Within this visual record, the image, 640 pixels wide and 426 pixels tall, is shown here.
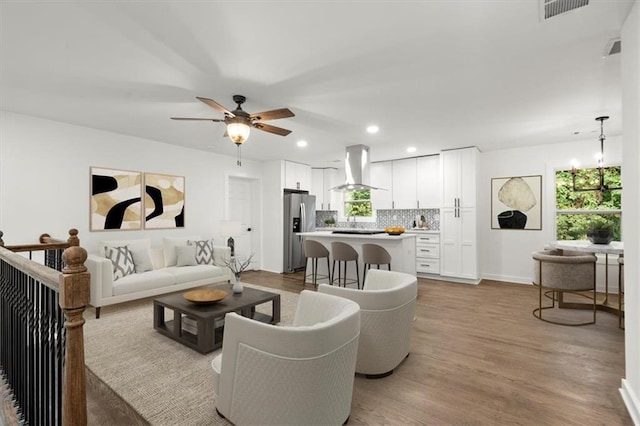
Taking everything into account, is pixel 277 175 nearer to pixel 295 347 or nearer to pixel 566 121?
pixel 566 121

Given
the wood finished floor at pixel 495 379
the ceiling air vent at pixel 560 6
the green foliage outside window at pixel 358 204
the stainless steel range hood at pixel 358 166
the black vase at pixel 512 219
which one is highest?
the ceiling air vent at pixel 560 6

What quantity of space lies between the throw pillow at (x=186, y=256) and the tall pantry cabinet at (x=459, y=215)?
443cm

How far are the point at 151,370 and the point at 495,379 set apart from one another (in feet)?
8.67

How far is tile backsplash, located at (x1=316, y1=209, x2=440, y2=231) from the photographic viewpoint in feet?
21.7

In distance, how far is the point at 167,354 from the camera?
107 inches

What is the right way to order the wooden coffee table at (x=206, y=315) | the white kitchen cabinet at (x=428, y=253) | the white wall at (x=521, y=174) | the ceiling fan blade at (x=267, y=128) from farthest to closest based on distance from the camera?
the white kitchen cabinet at (x=428, y=253)
the white wall at (x=521, y=174)
the ceiling fan blade at (x=267, y=128)
the wooden coffee table at (x=206, y=315)

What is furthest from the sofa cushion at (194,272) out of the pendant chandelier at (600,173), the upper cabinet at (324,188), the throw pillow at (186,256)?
the pendant chandelier at (600,173)

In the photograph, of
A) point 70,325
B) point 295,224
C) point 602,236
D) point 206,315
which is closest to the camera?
point 70,325

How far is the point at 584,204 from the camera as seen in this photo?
16.9ft

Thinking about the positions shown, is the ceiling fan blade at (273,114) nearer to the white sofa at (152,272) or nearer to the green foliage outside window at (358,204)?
the white sofa at (152,272)

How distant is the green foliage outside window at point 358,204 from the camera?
25.0 ft

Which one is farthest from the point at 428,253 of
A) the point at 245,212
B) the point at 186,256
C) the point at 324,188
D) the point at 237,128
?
the point at 237,128

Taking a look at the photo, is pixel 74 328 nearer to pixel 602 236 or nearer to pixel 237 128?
pixel 237 128

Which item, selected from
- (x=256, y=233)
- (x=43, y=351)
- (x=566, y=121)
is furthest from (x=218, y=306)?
(x=566, y=121)
